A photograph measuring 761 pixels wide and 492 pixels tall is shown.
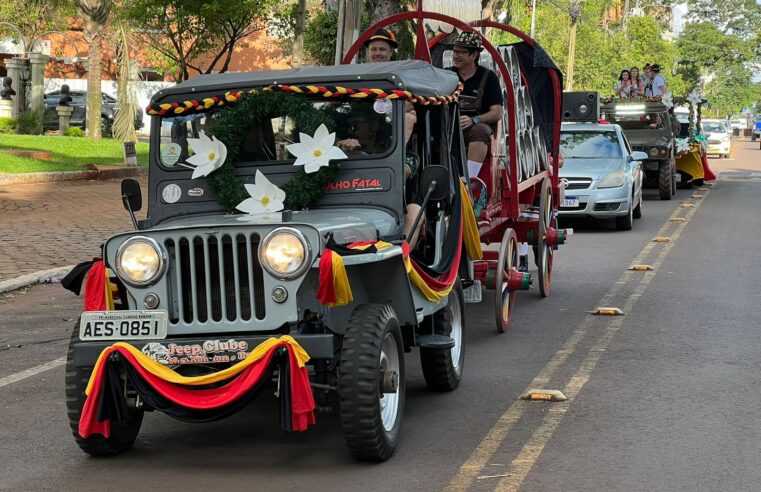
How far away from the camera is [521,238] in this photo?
12125mm

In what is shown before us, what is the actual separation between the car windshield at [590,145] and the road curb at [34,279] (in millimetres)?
9804

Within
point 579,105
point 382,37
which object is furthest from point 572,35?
point 382,37

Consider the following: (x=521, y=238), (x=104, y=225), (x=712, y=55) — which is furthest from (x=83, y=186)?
(x=712, y=55)

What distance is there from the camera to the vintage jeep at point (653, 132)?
25578 mm

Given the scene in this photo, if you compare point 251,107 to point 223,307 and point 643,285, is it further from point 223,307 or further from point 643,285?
point 643,285

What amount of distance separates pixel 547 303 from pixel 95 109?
25510 millimetres

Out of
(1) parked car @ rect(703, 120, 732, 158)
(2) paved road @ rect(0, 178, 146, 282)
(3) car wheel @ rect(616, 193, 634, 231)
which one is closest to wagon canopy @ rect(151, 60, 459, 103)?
(2) paved road @ rect(0, 178, 146, 282)

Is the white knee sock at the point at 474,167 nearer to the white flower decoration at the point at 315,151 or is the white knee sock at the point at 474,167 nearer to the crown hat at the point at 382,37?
the crown hat at the point at 382,37

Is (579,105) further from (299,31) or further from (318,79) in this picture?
(299,31)

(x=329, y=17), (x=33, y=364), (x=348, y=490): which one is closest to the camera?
(x=348, y=490)

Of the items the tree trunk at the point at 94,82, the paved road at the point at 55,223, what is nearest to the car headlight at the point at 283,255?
the paved road at the point at 55,223

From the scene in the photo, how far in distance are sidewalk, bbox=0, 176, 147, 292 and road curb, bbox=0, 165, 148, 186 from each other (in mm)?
184

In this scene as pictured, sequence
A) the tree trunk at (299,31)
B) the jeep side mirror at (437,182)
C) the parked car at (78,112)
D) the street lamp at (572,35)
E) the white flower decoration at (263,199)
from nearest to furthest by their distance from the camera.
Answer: the jeep side mirror at (437,182)
the white flower decoration at (263,199)
the tree trunk at (299,31)
the parked car at (78,112)
the street lamp at (572,35)

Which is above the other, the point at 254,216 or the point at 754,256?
the point at 254,216
